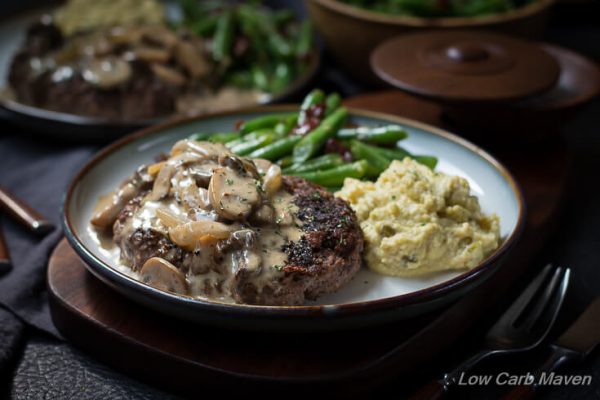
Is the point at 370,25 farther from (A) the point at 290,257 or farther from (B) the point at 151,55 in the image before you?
(A) the point at 290,257

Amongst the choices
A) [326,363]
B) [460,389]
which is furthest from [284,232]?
[460,389]

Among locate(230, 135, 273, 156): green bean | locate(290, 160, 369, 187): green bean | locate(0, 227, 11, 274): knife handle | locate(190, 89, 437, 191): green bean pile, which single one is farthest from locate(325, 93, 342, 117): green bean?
locate(0, 227, 11, 274): knife handle

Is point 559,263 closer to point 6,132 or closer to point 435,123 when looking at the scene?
point 435,123

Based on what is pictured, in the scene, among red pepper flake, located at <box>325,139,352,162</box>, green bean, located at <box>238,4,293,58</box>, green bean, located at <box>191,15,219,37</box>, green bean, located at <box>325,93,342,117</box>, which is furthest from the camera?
green bean, located at <box>191,15,219,37</box>

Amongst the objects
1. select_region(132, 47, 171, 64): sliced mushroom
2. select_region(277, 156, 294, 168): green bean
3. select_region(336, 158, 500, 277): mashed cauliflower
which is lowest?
select_region(132, 47, 171, 64): sliced mushroom

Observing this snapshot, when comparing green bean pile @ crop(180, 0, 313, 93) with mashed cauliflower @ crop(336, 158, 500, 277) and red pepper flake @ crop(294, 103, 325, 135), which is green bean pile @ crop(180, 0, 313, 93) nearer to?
red pepper flake @ crop(294, 103, 325, 135)

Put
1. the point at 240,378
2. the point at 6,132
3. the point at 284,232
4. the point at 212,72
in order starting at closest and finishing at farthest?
1. the point at 240,378
2. the point at 284,232
3. the point at 6,132
4. the point at 212,72

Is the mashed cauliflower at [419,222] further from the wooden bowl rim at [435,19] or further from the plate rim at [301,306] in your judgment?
the wooden bowl rim at [435,19]

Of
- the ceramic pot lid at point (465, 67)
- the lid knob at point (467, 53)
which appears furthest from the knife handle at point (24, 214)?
the lid knob at point (467, 53)
